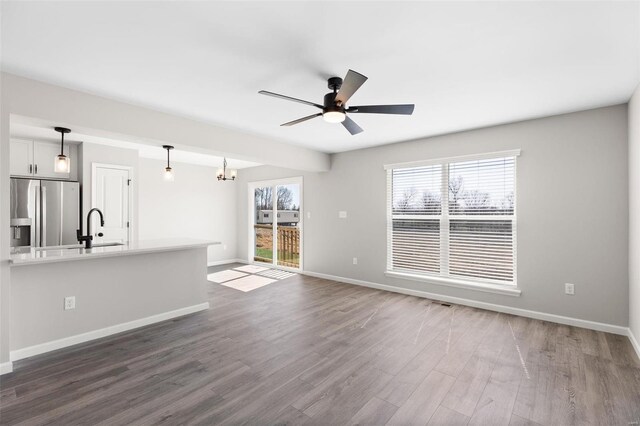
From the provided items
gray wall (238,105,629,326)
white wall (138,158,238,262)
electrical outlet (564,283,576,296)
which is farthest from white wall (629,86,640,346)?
white wall (138,158,238,262)

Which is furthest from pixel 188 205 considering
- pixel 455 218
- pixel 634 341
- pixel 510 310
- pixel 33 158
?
pixel 634 341

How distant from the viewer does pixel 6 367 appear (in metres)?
2.46

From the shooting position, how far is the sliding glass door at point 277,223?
6672 millimetres

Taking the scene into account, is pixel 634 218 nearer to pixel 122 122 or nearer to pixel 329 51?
pixel 329 51

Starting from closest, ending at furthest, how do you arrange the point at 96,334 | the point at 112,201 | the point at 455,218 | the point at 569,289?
the point at 96,334, the point at 569,289, the point at 455,218, the point at 112,201

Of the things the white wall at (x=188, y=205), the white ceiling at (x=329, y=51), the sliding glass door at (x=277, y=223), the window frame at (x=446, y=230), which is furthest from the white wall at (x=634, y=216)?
the white wall at (x=188, y=205)

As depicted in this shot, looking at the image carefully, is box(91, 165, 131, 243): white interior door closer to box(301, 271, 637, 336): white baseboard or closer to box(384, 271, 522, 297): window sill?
box(301, 271, 637, 336): white baseboard

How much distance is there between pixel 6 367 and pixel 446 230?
199 inches

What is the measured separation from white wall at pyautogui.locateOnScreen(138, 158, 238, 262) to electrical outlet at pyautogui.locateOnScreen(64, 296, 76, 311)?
133 inches

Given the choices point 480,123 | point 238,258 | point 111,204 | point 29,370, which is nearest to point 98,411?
point 29,370

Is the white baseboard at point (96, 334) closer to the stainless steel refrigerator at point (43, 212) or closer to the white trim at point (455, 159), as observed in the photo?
the stainless steel refrigerator at point (43, 212)

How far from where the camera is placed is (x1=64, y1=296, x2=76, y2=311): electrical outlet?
2979 millimetres

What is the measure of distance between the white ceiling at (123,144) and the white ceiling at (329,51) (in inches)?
44.8

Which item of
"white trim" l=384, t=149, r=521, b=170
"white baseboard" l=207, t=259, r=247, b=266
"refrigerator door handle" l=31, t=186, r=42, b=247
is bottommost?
"white baseboard" l=207, t=259, r=247, b=266
